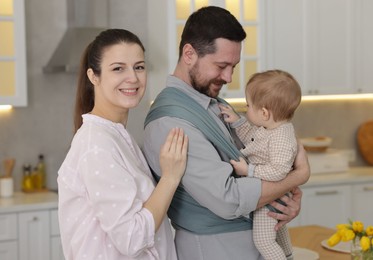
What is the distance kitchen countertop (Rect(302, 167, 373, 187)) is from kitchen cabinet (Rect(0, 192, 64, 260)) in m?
1.88

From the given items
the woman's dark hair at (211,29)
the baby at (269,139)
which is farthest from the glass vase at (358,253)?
the woman's dark hair at (211,29)

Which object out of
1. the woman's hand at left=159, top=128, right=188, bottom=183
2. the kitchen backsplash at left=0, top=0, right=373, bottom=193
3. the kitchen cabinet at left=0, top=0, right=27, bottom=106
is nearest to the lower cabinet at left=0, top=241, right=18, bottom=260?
the kitchen backsplash at left=0, top=0, right=373, bottom=193

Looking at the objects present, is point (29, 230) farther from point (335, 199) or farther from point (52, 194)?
point (335, 199)

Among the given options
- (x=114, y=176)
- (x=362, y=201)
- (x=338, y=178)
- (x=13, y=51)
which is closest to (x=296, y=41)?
(x=338, y=178)

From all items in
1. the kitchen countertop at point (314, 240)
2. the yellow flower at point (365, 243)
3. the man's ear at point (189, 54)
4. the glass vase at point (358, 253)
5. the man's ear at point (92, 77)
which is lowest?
the kitchen countertop at point (314, 240)

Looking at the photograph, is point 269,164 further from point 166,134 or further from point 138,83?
point 138,83

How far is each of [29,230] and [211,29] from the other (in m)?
2.56

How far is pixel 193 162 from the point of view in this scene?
2.31m

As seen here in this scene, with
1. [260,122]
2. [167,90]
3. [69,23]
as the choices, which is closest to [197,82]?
[167,90]

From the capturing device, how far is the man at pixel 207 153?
231cm

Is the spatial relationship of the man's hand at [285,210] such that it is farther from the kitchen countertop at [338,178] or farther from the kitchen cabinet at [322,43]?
the kitchen cabinet at [322,43]

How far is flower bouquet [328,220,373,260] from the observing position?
2.53m

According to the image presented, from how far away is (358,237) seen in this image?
8.63 feet

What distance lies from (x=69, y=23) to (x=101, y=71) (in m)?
3.07
